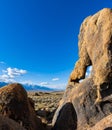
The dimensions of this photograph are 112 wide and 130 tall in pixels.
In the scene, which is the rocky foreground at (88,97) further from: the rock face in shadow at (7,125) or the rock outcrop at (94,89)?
the rock face in shadow at (7,125)

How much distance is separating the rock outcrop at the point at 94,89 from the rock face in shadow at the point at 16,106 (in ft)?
13.6

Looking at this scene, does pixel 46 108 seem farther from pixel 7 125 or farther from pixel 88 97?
pixel 7 125

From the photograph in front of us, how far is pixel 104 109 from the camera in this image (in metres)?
26.0

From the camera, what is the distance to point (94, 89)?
26781 mm

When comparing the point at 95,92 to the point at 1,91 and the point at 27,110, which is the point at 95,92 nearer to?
the point at 27,110

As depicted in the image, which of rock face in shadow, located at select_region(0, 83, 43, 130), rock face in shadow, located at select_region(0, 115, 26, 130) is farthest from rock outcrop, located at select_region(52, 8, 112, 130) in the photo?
rock face in shadow, located at select_region(0, 115, 26, 130)

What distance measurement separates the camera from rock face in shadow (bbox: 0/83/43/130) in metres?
23.9

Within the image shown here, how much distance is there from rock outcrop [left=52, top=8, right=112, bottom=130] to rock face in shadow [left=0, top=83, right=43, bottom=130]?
13.6 ft

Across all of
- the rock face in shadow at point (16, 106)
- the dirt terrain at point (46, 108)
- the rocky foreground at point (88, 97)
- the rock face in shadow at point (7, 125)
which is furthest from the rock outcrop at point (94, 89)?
the rock face in shadow at point (7, 125)

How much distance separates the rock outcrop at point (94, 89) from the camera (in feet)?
84.8

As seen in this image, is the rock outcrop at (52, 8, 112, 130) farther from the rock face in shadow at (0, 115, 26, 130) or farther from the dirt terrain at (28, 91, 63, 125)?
the rock face in shadow at (0, 115, 26, 130)

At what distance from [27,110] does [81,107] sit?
5340mm

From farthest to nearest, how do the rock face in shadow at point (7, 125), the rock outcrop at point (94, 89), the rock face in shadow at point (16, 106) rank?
the rock outcrop at point (94, 89)
the rock face in shadow at point (16, 106)
the rock face in shadow at point (7, 125)

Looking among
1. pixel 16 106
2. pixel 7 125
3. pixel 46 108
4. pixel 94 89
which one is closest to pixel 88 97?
pixel 94 89
